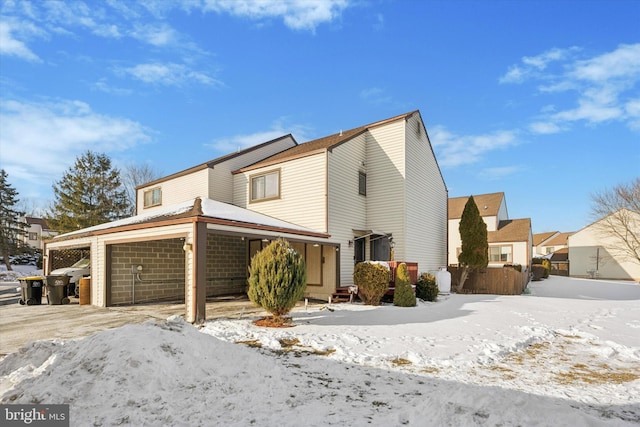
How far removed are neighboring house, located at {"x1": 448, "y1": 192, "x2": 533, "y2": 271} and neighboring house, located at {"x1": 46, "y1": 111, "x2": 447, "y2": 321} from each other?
17.1 meters

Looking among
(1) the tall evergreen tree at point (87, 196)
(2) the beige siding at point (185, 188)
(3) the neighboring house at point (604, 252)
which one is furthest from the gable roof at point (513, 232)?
(1) the tall evergreen tree at point (87, 196)

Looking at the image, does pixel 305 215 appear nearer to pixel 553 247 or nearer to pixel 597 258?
pixel 597 258

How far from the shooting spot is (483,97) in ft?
51.9

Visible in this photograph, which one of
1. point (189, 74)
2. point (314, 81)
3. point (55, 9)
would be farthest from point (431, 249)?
point (55, 9)

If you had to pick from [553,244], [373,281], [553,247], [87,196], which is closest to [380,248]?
[373,281]

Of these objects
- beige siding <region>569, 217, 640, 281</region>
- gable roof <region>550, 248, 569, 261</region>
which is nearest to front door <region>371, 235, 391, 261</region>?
beige siding <region>569, 217, 640, 281</region>

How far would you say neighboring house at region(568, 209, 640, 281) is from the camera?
3312cm

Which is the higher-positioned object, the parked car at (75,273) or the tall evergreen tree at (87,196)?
the tall evergreen tree at (87,196)

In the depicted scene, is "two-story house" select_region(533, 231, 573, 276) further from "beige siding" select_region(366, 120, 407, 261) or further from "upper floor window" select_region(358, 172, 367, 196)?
"upper floor window" select_region(358, 172, 367, 196)

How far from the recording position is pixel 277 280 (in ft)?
29.4

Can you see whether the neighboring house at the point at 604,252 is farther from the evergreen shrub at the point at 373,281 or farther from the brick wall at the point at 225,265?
the brick wall at the point at 225,265

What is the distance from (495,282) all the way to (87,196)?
33.3 metres

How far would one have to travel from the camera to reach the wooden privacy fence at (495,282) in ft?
60.6

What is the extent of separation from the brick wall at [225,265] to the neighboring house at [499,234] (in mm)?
22913
